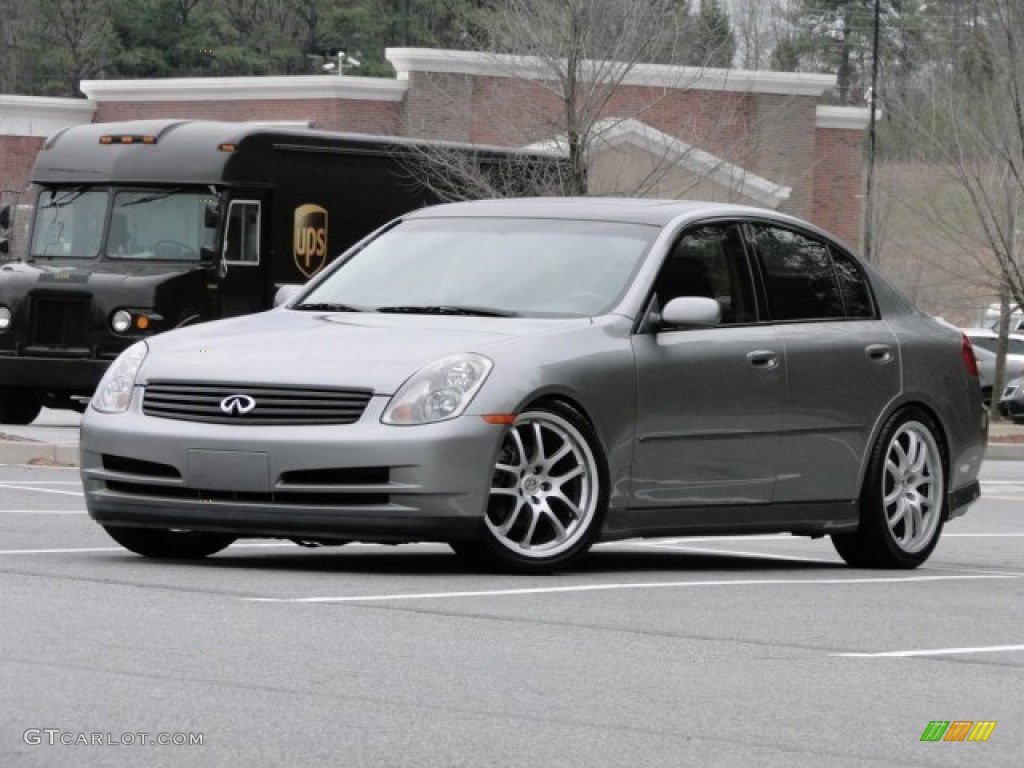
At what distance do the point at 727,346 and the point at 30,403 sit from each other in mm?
14612

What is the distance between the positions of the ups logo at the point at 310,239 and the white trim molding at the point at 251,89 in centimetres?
2607

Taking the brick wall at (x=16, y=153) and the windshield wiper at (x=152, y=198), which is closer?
the windshield wiper at (x=152, y=198)

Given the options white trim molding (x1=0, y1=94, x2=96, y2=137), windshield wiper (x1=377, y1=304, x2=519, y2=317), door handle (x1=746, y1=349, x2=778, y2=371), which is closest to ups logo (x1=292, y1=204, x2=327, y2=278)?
door handle (x1=746, y1=349, x2=778, y2=371)

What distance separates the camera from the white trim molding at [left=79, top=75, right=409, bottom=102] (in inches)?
2039

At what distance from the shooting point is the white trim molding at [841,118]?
2202 inches

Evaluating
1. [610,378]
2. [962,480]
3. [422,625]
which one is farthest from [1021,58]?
[422,625]

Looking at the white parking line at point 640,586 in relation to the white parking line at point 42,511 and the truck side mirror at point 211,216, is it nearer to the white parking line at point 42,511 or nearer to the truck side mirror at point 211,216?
the white parking line at point 42,511

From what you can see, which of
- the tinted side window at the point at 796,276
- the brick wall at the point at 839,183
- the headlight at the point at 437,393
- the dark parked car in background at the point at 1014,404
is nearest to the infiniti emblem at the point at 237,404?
the headlight at the point at 437,393

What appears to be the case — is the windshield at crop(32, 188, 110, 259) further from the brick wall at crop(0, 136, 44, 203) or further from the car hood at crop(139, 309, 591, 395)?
the brick wall at crop(0, 136, 44, 203)

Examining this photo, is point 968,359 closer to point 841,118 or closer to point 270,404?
point 270,404

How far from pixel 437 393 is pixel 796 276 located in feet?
8.86

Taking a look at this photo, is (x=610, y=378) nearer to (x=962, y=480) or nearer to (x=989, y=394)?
(x=962, y=480)

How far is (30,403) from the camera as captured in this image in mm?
24500

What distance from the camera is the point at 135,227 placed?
950 inches
